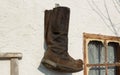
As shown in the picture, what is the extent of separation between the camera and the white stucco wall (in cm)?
220

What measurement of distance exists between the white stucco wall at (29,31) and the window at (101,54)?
162 mm

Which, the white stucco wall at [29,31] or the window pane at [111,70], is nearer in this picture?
the white stucco wall at [29,31]

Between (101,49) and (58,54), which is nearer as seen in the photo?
(58,54)

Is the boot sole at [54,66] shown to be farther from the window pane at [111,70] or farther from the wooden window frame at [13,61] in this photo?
the window pane at [111,70]

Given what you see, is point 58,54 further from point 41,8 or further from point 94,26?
point 94,26

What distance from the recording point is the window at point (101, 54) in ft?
9.66

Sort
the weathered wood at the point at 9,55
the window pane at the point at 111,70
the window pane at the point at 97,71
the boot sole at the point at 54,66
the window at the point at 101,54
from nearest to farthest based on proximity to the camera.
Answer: the weathered wood at the point at 9,55 < the boot sole at the point at 54,66 < the window at the point at 101,54 < the window pane at the point at 97,71 < the window pane at the point at 111,70

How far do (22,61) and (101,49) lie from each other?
1087mm

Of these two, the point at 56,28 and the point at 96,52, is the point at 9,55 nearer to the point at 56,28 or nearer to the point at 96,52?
the point at 56,28

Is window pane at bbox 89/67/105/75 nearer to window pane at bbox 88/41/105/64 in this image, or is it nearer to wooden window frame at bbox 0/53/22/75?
window pane at bbox 88/41/105/64

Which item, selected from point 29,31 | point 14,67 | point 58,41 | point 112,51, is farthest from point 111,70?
point 14,67

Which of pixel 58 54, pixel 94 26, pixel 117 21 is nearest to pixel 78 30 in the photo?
pixel 94 26

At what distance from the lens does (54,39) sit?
2426 millimetres

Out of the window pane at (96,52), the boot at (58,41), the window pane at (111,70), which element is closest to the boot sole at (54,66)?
the boot at (58,41)
